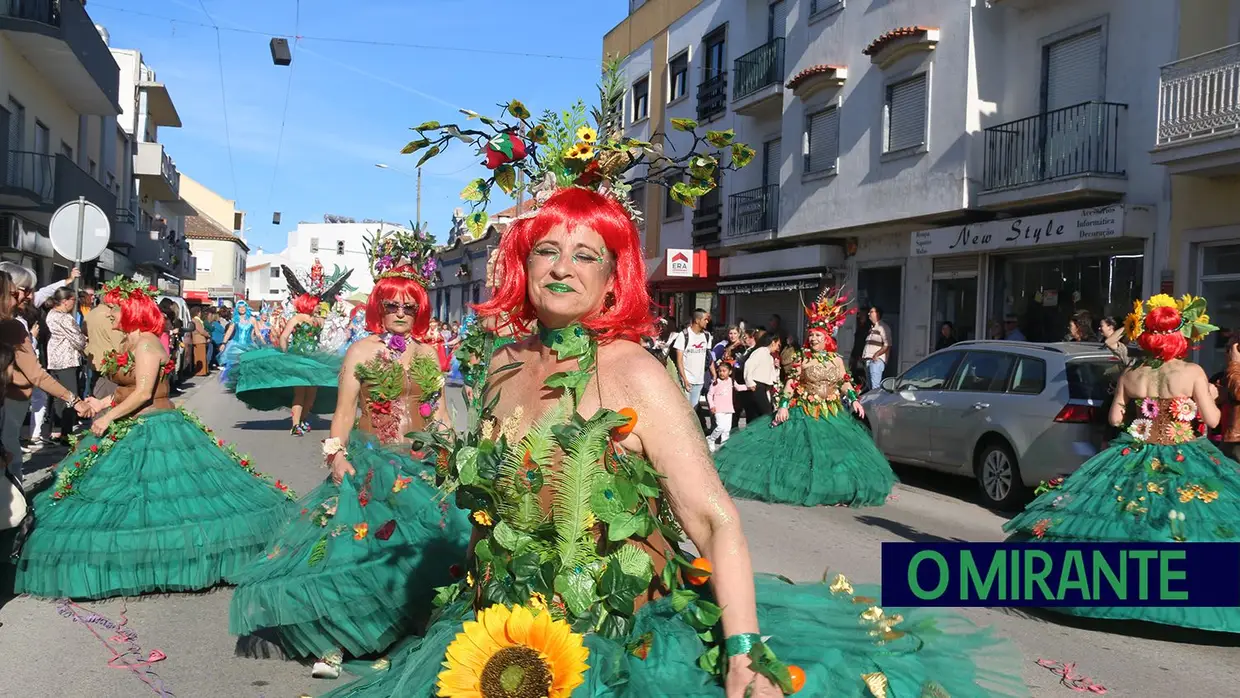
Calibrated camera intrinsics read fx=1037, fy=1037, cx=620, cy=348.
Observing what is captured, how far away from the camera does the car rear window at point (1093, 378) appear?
9.59 metres

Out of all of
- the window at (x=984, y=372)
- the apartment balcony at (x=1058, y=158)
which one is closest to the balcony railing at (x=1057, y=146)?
the apartment balcony at (x=1058, y=158)

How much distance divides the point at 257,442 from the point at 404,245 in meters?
7.07

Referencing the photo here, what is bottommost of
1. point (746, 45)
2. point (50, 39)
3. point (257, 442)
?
point (257, 442)

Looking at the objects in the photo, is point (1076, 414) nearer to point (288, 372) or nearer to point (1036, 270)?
point (1036, 270)

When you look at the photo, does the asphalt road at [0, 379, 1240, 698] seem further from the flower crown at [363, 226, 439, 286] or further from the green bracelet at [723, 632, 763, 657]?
the green bracelet at [723, 632, 763, 657]

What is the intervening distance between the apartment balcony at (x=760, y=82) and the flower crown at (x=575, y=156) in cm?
2199

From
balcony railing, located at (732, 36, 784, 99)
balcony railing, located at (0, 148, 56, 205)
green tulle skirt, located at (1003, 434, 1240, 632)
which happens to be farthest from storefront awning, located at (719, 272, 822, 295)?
green tulle skirt, located at (1003, 434, 1240, 632)

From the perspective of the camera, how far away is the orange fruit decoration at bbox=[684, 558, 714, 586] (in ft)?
7.78

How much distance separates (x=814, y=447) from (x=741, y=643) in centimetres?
807

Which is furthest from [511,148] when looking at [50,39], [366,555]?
[50,39]

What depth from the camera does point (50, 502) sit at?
6164 millimetres

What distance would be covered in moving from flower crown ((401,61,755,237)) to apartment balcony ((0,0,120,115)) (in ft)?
71.1

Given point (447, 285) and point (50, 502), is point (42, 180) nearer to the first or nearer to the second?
point (50, 502)

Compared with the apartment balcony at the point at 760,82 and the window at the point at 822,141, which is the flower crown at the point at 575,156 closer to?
the window at the point at 822,141
